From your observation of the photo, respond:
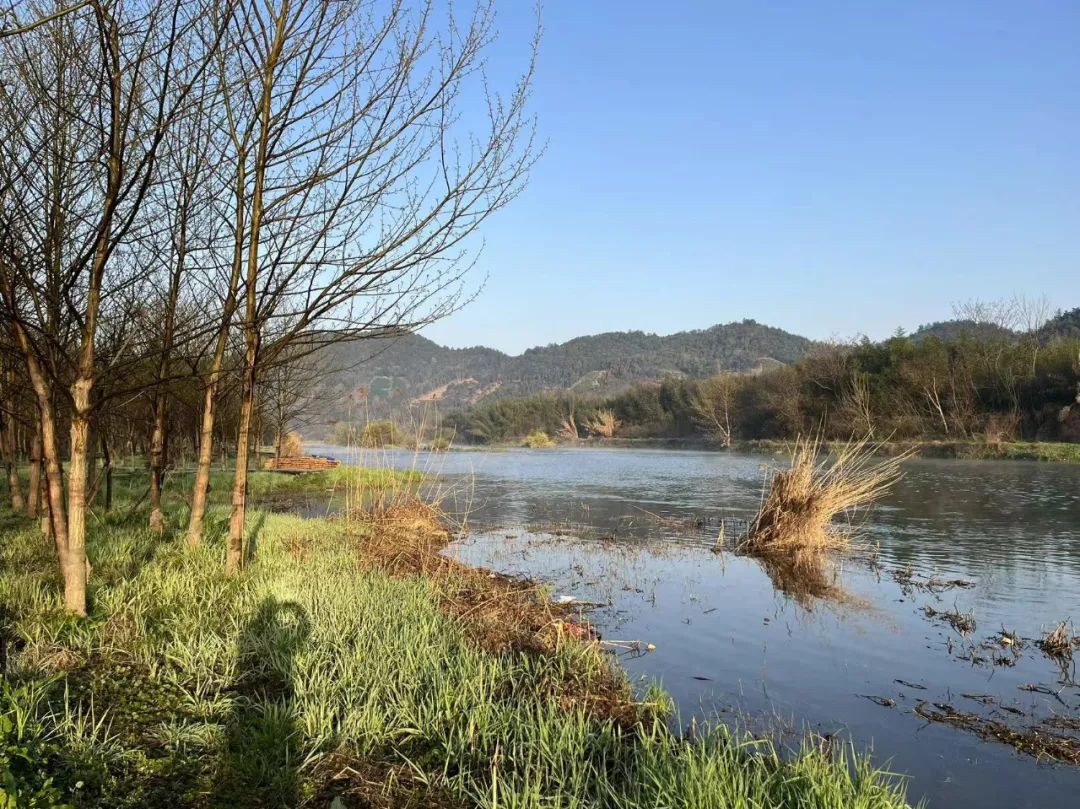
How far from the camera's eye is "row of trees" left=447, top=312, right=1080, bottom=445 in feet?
121

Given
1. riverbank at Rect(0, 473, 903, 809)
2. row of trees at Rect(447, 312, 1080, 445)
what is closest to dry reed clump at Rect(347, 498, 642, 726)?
riverbank at Rect(0, 473, 903, 809)

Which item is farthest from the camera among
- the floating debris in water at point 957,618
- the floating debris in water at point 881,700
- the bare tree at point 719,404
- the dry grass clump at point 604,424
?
the dry grass clump at point 604,424

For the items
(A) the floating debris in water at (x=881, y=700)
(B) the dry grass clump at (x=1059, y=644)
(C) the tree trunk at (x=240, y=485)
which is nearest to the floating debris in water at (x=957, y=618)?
(B) the dry grass clump at (x=1059, y=644)

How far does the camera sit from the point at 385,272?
619cm

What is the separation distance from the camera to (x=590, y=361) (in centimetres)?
15675

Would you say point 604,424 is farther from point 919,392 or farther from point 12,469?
point 12,469

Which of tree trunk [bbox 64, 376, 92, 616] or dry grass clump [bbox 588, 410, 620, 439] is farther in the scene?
dry grass clump [bbox 588, 410, 620, 439]

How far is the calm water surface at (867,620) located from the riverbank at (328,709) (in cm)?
74

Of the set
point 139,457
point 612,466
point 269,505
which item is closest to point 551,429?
point 612,466

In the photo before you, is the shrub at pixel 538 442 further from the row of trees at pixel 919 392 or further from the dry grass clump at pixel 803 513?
the dry grass clump at pixel 803 513

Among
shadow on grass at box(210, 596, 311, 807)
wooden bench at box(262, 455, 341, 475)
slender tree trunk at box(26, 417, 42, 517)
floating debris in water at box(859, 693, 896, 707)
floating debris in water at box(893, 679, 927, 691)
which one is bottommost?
floating debris in water at box(893, 679, 927, 691)

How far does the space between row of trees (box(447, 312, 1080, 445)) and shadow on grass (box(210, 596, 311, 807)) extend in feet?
82.8

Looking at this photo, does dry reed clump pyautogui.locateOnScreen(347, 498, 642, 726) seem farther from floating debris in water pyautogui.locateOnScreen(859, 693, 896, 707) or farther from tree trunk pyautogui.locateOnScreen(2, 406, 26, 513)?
tree trunk pyautogui.locateOnScreen(2, 406, 26, 513)

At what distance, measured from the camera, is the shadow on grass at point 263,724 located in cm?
320
